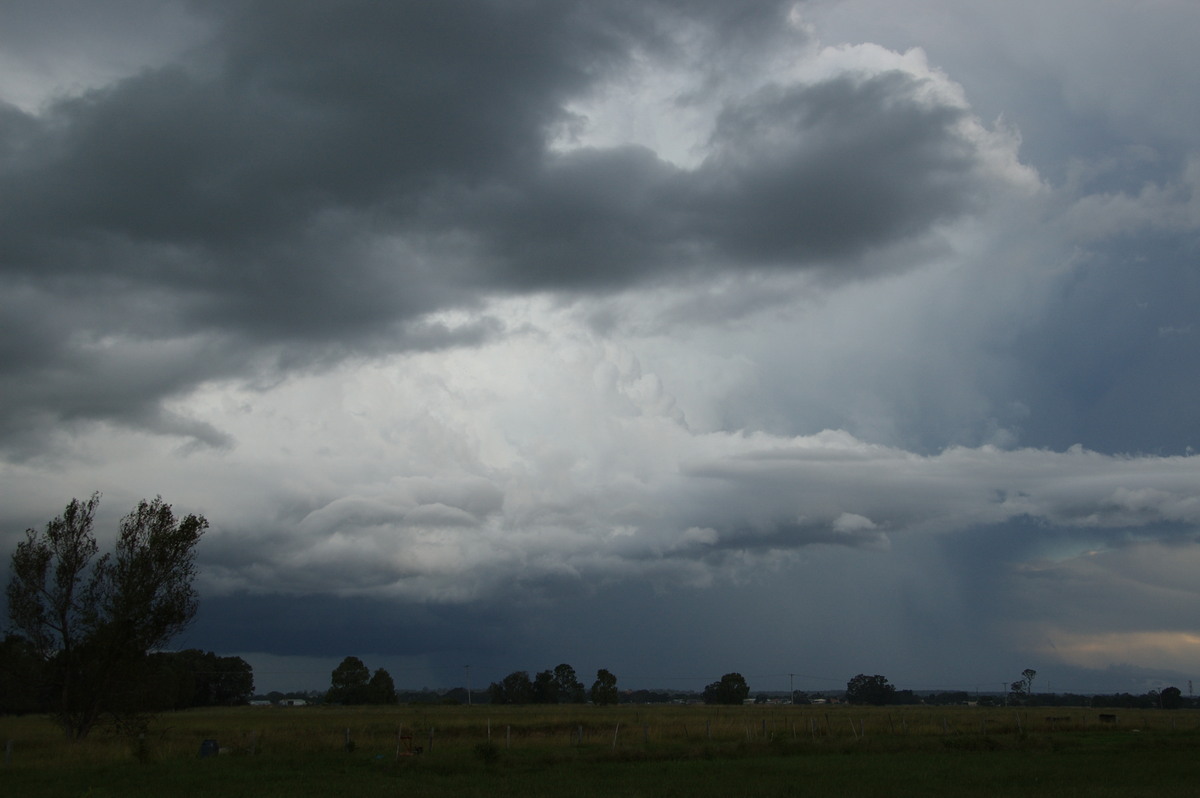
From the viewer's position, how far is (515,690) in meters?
169

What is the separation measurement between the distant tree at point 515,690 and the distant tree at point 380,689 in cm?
2152

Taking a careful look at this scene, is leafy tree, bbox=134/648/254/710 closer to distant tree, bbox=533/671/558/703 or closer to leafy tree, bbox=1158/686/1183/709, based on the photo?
distant tree, bbox=533/671/558/703

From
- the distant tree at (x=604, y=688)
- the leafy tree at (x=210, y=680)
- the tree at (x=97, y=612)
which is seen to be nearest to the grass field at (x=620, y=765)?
the tree at (x=97, y=612)

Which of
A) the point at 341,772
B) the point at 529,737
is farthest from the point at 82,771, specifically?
the point at 529,737

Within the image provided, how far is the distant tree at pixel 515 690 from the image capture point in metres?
168

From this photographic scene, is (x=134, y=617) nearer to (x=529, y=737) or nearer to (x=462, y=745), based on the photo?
(x=462, y=745)

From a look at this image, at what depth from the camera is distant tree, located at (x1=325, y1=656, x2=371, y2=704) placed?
154750 millimetres

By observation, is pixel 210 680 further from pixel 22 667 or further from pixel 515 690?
pixel 22 667

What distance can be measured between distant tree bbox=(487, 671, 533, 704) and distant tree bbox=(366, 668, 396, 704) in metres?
21.5

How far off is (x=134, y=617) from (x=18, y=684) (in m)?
7.48

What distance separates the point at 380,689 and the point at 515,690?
26.1 metres

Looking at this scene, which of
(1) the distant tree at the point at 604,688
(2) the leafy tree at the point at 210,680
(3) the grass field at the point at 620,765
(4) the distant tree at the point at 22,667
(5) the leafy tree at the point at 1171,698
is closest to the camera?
(3) the grass field at the point at 620,765

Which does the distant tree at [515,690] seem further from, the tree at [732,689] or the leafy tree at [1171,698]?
the leafy tree at [1171,698]

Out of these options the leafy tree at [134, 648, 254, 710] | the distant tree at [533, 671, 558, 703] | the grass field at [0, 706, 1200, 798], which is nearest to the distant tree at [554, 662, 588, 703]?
the distant tree at [533, 671, 558, 703]
